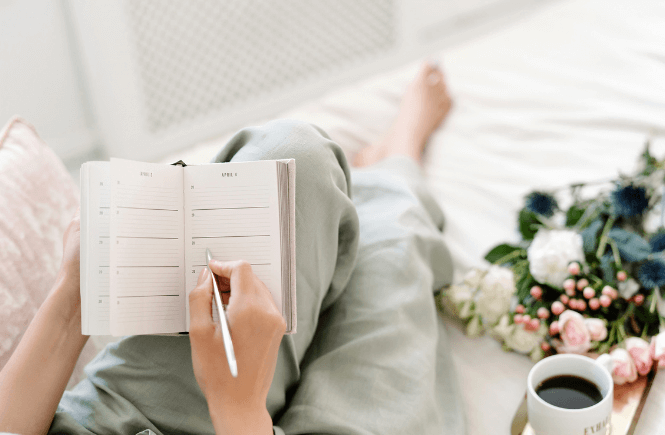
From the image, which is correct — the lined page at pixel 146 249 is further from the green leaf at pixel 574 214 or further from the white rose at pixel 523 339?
the green leaf at pixel 574 214

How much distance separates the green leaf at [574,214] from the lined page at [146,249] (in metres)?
0.57

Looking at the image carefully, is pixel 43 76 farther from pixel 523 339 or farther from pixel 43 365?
pixel 523 339

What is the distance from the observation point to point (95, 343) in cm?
73

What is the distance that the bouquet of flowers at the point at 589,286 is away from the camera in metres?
0.68

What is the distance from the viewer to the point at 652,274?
69 centimetres

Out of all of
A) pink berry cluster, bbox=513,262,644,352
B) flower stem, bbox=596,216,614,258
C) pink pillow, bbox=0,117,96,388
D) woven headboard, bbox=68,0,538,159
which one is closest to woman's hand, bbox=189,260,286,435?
pink pillow, bbox=0,117,96,388

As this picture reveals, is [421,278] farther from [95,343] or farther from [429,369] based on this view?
[95,343]

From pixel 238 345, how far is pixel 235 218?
0.13 m

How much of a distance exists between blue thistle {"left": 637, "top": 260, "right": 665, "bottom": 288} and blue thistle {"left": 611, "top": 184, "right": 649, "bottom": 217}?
8 cm

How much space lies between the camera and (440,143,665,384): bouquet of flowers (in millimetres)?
679

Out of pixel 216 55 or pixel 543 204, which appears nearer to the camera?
pixel 543 204

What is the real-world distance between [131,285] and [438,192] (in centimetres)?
66

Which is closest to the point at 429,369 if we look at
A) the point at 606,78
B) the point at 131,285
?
Answer: the point at 131,285

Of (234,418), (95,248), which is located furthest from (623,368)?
(95,248)
